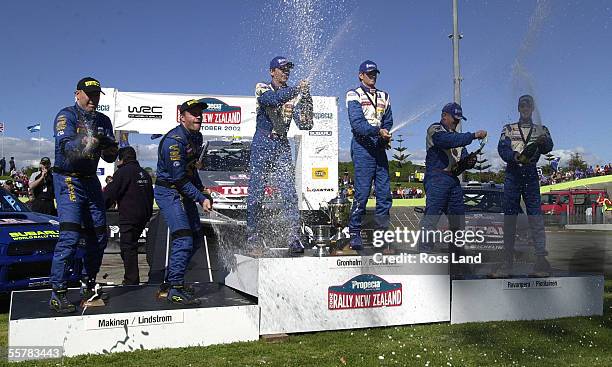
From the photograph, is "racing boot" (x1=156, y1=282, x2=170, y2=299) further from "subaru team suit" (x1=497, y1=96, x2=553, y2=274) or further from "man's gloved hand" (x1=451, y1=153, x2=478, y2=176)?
"subaru team suit" (x1=497, y1=96, x2=553, y2=274)

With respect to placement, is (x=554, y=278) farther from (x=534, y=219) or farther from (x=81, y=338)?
(x=81, y=338)

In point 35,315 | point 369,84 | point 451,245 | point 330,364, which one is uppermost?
point 369,84

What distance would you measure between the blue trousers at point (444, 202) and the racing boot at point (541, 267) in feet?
2.81

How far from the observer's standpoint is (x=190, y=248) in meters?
4.87

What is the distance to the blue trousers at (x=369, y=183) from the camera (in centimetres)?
570

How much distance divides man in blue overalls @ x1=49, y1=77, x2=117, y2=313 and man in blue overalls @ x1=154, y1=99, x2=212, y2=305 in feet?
1.56

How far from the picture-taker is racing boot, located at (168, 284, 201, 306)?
187 inches

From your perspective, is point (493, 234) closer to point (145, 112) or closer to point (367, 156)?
point (367, 156)

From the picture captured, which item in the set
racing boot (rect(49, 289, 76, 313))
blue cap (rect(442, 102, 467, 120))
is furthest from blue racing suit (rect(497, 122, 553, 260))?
racing boot (rect(49, 289, 76, 313))

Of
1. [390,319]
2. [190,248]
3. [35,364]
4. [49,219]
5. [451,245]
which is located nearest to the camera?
[35,364]

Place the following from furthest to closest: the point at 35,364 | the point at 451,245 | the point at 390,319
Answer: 1. the point at 451,245
2. the point at 390,319
3. the point at 35,364

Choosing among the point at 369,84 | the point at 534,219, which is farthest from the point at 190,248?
the point at 534,219

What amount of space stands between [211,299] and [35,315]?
143cm

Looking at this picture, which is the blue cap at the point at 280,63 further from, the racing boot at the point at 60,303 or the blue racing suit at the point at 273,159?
the racing boot at the point at 60,303
